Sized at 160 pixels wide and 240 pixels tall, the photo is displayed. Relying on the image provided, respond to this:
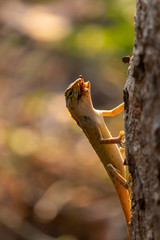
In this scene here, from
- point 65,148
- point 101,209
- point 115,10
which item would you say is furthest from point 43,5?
point 101,209

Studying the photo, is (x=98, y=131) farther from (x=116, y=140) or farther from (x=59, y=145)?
(x=59, y=145)

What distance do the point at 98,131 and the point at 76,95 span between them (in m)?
0.44

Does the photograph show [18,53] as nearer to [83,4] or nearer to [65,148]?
[83,4]

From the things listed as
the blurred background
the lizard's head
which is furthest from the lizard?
the blurred background

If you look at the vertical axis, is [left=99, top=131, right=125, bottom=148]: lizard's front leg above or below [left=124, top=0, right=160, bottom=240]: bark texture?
below

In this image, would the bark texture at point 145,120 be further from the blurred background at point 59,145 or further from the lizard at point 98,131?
the blurred background at point 59,145

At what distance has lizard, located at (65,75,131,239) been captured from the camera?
14.3 ft

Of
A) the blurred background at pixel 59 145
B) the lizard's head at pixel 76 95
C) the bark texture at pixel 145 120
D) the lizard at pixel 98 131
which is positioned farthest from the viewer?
the blurred background at pixel 59 145

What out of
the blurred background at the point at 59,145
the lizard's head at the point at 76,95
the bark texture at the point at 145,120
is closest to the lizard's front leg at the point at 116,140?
the lizard's head at the point at 76,95

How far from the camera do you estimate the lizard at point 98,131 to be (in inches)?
171

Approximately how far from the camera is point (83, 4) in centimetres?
1608

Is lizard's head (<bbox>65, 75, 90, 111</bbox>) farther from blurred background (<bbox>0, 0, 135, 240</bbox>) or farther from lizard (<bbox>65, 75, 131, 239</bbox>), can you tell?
blurred background (<bbox>0, 0, 135, 240</bbox>)

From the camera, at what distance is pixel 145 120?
9.13ft

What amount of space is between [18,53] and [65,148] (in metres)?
Result: 5.89
